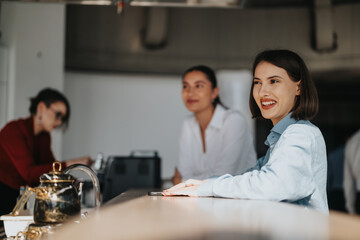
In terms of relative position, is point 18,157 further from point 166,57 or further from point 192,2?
point 166,57

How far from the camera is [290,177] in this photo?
108 centimetres

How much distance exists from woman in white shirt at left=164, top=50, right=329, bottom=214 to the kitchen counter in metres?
0.20

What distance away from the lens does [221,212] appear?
2.80ft

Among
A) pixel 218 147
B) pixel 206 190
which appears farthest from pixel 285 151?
pixel 218 147

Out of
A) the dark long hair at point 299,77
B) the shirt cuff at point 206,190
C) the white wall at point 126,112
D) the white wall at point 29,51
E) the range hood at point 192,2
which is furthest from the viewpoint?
the white wall at point 126,112

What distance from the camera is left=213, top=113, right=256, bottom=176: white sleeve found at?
2.23 metres

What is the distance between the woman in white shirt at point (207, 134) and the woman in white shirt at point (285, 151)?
2.71ft

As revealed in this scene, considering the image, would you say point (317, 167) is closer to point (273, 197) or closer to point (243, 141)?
point (273, 197)

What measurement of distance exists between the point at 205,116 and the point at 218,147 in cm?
20

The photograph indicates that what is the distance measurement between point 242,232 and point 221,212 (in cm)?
21

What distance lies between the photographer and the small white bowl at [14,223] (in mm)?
1320

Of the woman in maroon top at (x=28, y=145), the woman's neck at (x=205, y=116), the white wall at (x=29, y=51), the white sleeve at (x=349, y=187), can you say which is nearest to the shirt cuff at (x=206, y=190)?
the woman in maroon top at (x=28, y=145)

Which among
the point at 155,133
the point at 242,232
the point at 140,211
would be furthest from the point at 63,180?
the point at 155,133

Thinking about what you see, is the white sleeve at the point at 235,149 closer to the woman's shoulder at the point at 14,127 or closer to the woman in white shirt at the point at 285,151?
the woman in white shirt at the point at 285,151
